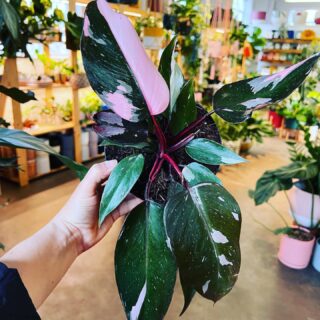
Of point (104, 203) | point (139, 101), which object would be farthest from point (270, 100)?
point (104, 203)

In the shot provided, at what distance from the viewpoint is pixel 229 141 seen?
4.25m

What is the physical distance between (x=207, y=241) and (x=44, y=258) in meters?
0.45

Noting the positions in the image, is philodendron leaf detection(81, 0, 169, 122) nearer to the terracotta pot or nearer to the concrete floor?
the concrete floor

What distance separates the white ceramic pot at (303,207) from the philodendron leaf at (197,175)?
1.87 metres

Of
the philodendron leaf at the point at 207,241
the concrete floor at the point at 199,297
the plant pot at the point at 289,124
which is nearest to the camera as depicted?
the philodendron leaf at the point at 207,241

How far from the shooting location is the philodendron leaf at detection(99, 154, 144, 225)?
0.50 meters

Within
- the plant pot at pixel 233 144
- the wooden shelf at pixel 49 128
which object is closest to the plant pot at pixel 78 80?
the wooden shelf at pixel 49 128

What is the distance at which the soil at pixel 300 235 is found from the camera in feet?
7.18

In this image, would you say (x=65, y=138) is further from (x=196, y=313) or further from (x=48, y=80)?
(x=196, y=313)

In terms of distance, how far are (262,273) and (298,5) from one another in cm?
981

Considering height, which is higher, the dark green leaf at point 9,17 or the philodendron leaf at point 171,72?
the dark green leaf at point 9,17

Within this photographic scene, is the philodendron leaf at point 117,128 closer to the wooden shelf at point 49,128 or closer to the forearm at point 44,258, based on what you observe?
the forearm at point 44,258

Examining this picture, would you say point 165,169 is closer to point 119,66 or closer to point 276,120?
point 119,66

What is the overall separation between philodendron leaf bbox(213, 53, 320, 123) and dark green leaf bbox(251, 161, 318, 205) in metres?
1.67
